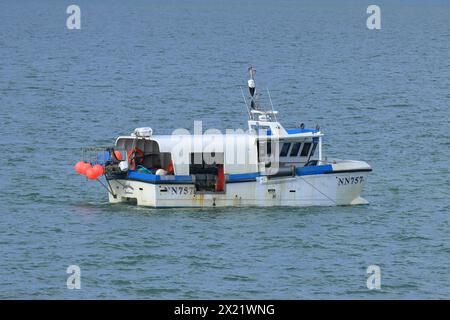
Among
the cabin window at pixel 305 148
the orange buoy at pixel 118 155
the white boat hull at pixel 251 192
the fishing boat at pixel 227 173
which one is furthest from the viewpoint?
the cabin window at pixel 305 148

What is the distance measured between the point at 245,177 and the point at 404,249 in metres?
7.26

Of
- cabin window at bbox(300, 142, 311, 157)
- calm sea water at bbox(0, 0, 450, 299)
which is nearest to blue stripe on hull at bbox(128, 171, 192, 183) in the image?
calm sea water at bbox(0, 0, 450, 299)

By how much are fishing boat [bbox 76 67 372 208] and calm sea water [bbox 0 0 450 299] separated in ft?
1.95

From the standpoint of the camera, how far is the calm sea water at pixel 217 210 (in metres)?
44.7

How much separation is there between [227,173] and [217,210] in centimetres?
150

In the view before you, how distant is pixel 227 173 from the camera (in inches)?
2104

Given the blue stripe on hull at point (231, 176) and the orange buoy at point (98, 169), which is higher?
the orange buoy at point (98, 169)

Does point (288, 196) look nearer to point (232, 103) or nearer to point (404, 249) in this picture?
point (404, 249)

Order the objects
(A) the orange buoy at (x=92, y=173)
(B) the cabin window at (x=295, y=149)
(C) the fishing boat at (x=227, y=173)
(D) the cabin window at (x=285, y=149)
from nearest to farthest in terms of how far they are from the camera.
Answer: (C) the fishing boat at (x=227, y=173) → (A) the orange buoy at (x=92, y=173) → (D) the cabin window at (x=285, y=149) → (B) the cabin window at (x=295, y=149)

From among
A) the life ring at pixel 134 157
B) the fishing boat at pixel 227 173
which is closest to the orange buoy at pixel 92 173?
the fishing boat at pixel 227 173

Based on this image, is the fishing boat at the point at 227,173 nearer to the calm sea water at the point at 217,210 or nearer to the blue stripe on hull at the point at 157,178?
the blue stripe on hull at the point at 157,178

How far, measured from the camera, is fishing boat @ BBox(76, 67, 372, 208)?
2083 inches

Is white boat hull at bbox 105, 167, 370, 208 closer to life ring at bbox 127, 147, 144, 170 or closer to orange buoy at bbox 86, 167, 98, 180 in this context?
orange buoy at bbox 86, 167, 98, 180

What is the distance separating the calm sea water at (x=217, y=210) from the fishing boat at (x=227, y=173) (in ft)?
1.95
